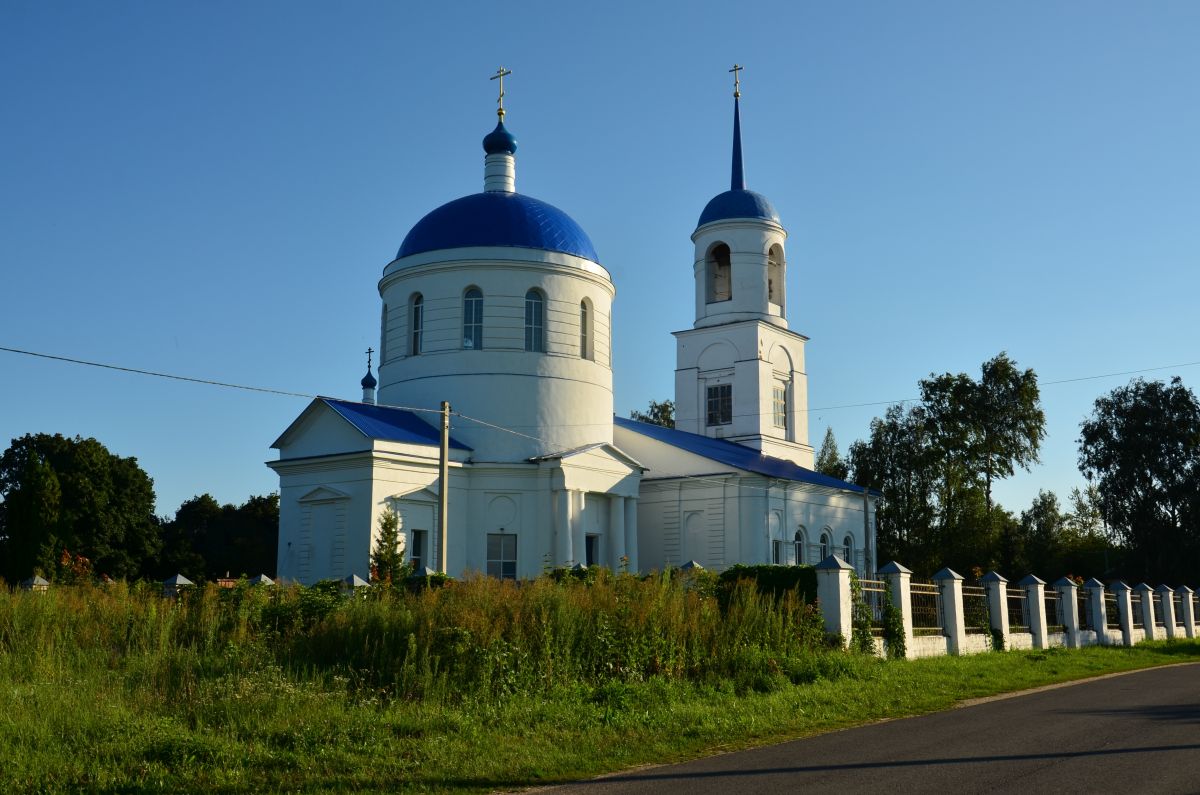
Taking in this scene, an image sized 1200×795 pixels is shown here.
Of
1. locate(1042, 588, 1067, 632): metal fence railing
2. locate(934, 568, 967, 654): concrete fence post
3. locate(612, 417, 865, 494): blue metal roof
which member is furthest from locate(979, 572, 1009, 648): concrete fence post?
locate(612, 417, 865, 494): blue metal roof

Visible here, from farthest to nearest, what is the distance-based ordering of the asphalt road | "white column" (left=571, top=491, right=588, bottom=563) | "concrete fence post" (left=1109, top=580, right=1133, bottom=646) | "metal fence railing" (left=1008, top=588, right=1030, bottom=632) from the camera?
"white column" (left=571, top=491, right=588, bottom=563)
"concrete fence post" (left=1109, top=580, right=1133, bottom=646)
"metal fence railing" (left=1008, top=588, right=1030, bottom=632)
the asphalt road

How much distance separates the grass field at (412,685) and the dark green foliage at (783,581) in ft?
2.08

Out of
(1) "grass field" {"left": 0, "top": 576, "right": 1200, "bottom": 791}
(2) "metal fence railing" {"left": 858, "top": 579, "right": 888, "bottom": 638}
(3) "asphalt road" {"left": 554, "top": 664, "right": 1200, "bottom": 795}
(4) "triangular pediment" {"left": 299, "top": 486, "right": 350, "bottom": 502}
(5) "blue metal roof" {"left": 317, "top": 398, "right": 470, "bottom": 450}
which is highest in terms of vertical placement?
(5) "blue metal roof" {"left": 317, "top": 398, "right": 470, "bottom": 450}

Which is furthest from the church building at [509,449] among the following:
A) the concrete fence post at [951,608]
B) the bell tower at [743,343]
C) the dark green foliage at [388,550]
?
the concrete fence post at [951,608]

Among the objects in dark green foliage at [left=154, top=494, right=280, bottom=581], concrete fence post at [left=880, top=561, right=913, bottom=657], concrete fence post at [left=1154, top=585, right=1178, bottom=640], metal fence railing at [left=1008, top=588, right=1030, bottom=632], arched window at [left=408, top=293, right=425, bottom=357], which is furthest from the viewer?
dark green foliage at [left=154, top=494, right=280, bottom=581]

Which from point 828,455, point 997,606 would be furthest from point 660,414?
point 997,606

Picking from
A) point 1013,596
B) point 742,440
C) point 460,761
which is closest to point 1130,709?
point 460,761

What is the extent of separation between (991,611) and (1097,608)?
20.1 ft

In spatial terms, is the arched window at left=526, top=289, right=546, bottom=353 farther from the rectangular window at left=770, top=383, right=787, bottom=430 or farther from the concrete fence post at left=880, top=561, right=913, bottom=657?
the rectangular window at left=770, top=383, right=787, bottom=430

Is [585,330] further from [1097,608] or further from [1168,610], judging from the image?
[1168,610]

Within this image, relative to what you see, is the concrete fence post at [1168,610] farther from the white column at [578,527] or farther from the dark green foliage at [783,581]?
the dark green foliage at [783,581]

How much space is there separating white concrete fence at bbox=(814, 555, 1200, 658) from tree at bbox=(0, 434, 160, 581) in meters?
29.0

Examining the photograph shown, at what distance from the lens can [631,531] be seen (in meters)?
30.3

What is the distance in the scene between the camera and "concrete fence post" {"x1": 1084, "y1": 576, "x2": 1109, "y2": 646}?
26.4 meters
